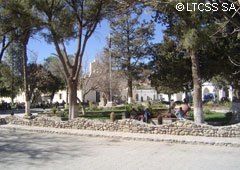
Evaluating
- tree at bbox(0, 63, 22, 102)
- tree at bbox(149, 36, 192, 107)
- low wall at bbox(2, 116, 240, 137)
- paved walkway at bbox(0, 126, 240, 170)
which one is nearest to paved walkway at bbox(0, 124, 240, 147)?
paved walkway at bbox(0, 126, 240, 170)

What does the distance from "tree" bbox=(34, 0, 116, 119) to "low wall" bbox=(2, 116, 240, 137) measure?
147 centimetres

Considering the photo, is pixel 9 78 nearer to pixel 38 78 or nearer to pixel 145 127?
pixel 38 78

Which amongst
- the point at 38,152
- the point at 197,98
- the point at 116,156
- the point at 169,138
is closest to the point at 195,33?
the point at 197,98

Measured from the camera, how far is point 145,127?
1146cm

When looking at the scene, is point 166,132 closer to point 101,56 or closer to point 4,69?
point 101,56

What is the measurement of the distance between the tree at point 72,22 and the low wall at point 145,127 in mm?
1469

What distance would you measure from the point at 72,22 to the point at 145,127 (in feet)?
27.8

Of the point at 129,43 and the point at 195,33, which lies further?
the point at 129,43

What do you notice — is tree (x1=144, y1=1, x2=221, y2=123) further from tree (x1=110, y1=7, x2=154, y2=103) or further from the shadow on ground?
tree (x1=110, y1=7, x2=154, y2=103)

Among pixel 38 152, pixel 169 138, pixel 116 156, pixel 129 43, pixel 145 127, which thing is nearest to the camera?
pixel 116 156

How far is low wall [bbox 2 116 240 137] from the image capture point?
9.94m

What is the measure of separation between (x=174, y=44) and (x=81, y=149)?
33.8 ft

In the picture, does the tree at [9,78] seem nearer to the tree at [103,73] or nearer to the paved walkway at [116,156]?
the tree at [103,73]

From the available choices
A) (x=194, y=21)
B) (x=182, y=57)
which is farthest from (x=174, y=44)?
(x=194, y=21)
